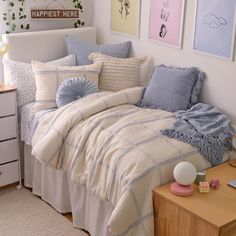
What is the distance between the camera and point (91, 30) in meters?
3.73

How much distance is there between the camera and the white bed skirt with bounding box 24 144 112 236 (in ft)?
8.48

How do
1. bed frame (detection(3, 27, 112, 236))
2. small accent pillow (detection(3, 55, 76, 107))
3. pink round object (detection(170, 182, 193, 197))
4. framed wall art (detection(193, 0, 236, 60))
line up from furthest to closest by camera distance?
→ small accent pillow (detection(3, 55, 76, 107)) → framed wall art (detection(193, 0, 236, 60)) → bed frame (detection(3, 27, 112, 236)) → pink round object (detection(170, 182, 193, 197))

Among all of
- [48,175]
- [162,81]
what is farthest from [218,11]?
[48,175]

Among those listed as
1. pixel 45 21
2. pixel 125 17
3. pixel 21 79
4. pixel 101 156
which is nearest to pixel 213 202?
pixel 101 156

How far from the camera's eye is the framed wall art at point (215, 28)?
9.02ft

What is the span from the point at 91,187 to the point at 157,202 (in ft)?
1.44

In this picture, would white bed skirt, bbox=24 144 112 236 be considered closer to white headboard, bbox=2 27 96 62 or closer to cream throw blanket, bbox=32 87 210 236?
cream throw blanket, bbox=32 87 210 236

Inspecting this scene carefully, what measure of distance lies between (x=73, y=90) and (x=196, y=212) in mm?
1358

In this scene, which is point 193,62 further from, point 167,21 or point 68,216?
point 68,216

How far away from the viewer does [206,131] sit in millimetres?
2602

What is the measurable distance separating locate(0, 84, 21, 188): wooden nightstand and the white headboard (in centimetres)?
33

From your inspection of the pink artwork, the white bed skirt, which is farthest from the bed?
the pink artwork

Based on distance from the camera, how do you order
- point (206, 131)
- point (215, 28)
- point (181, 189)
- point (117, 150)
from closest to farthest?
point (181, 189)
point (117, 150)
point (206, 131)
point (215, 28)

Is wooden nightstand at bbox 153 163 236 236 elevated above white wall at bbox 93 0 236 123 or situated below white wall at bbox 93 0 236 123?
below
